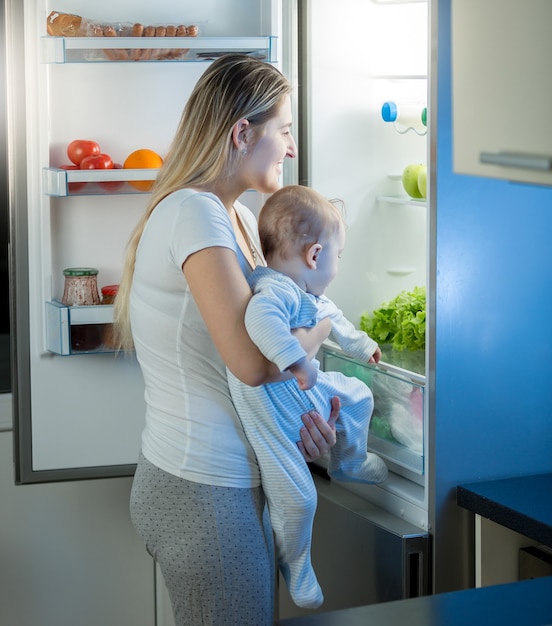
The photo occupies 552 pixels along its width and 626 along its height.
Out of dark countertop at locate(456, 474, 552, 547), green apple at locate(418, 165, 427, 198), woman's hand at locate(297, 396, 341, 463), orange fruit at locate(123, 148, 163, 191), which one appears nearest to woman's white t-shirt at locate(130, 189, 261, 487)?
woman's hand at locate(297, 396, 341, 463)

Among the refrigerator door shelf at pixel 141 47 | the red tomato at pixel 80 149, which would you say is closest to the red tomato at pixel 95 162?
the red tomato at pixel 80 149

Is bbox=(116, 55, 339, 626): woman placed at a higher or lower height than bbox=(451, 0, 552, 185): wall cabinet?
lower

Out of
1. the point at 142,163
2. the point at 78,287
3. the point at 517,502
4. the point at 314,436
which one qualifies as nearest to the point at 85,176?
the point at 142,163

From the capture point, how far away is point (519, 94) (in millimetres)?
1081

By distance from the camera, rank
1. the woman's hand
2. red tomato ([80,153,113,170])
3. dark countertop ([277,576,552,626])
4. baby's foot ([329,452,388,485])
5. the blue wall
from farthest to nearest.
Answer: red tomato ([80,153,113,170]) < baby's foot ([329,452,388,485]) < the blue wall < the woman's hand < dark countertop ([277,576,552,626])

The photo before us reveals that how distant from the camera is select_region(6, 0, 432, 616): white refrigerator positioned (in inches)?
87.0

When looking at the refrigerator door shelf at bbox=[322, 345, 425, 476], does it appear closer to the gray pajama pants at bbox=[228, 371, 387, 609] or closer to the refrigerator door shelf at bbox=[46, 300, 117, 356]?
the gray pajama pants at bbox=[228, 371, 387, 609]

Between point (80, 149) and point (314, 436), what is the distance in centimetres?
91

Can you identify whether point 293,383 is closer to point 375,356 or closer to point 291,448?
point 291,448

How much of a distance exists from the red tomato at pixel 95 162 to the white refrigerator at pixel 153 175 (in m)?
0.04

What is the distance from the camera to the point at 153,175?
88.6 inches

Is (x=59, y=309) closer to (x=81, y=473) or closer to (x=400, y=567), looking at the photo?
(x=81, y=473)

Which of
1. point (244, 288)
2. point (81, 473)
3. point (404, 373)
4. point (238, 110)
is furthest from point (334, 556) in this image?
point (238, 110)

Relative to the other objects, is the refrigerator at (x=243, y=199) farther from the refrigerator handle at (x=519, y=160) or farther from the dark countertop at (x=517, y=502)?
the refrigerator handle at (x=519, y=160)
